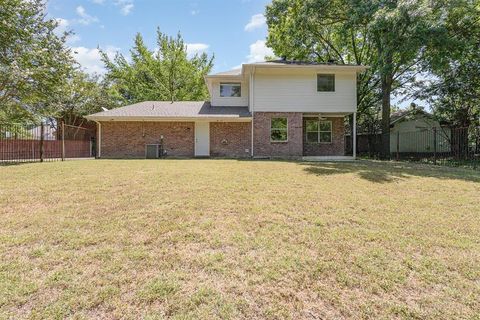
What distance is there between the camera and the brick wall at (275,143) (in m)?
16.0

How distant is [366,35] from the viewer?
18.9 metres

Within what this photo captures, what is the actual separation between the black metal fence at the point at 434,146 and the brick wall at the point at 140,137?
12132 millimetres

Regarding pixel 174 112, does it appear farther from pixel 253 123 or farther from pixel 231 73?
pixel 253 123

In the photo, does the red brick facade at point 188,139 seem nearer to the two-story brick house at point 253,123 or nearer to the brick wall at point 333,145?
the two-story brick house at point 253,123

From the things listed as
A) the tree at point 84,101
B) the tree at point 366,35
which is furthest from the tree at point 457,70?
the tree at point 84,101

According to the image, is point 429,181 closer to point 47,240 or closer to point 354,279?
point 354,279

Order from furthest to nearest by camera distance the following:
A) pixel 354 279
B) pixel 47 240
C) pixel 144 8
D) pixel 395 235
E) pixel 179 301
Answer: pixel 144 8
pixel 395 235
pixel 47 240
pixel 354 279
pixel 179 301

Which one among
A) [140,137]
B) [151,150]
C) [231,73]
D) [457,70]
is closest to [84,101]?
[140,137]

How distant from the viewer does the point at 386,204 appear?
5.15 m

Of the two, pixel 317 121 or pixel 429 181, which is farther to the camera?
pixel 317 121

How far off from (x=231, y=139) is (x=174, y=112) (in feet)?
12.4

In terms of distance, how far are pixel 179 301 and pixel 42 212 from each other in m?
3.33

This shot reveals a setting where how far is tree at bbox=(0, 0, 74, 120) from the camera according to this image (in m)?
12.0

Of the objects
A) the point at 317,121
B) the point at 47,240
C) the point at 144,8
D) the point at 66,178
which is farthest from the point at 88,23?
the point at 47,240
